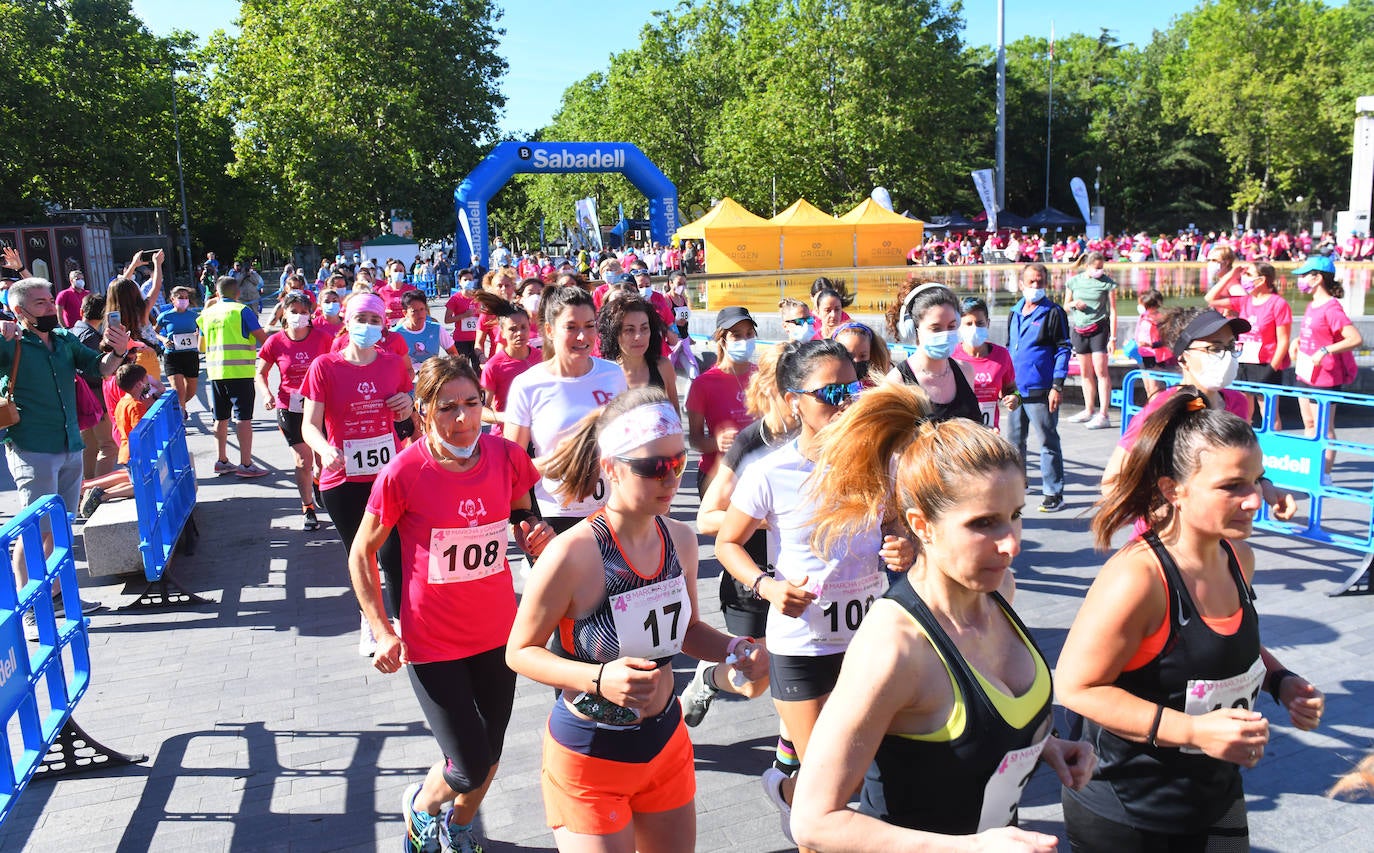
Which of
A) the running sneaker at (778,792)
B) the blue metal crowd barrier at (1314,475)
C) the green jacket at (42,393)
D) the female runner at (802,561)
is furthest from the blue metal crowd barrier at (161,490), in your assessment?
the blue metal crowd barrier at (1314,475)

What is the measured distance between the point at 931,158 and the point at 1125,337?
40.9 m

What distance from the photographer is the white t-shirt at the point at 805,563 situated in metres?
3.40

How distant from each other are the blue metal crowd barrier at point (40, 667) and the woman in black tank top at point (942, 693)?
3.10 metres

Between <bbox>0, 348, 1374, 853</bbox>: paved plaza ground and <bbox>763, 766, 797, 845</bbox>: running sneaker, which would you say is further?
<bbox>0, 348, 1374, 853</bbox>: paved plaza ground

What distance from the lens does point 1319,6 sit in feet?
219

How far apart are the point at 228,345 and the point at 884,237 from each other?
36.1m

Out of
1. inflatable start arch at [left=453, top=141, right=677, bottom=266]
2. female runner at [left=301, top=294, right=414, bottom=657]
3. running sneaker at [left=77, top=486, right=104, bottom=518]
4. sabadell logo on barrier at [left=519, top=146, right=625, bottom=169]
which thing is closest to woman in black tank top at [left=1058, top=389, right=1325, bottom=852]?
female runner at [left=301, top=294, right=414, bottom=657]

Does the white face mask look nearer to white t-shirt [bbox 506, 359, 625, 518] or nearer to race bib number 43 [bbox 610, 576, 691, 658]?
white t-shirt [bbox 506, 359, 625, 518]

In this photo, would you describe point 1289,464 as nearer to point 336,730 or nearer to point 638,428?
point 638,428

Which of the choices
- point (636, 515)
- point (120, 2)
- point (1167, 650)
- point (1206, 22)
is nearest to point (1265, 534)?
point (1167, 650)

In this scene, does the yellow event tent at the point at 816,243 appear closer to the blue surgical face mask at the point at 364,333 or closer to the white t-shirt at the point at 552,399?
the blue surgical face mask at the point at 364,333

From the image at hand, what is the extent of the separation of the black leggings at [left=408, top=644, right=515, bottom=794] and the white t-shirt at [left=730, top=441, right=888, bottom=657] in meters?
1.00

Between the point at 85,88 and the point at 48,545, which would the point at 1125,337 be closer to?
the point at 48,545

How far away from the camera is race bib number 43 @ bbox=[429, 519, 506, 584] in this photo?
11.9ft
